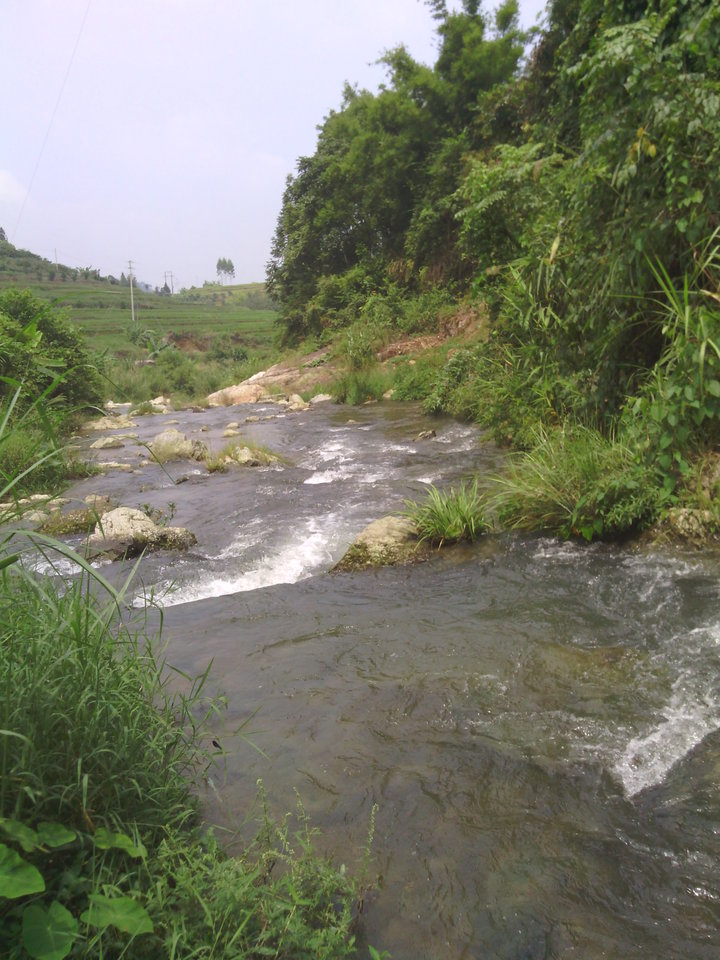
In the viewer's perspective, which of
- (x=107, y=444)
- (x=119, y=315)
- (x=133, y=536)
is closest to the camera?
(x=133, y=536)

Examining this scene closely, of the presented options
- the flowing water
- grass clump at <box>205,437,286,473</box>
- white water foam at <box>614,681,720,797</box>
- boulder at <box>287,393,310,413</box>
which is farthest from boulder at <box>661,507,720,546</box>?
boulder at <box>287,393,310,413</box>

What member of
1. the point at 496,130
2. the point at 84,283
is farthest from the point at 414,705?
the point at 84,283

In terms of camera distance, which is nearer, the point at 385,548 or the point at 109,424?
the point at 385,548

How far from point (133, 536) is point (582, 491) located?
394 cm

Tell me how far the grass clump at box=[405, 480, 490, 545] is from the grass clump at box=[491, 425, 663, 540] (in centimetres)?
24

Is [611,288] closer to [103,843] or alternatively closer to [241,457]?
[103,843]

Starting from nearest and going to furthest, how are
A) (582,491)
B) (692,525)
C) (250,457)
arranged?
(692,525)
(582,491)
(250,457)

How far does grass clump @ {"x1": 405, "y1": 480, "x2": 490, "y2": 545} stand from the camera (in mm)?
5148

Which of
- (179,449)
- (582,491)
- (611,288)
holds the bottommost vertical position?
(582,491)

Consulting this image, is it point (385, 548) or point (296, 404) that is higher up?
point (296, 404)

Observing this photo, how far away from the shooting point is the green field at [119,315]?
44.5 meters

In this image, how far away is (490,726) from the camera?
2.79 m

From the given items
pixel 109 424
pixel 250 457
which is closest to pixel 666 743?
pixel 250 457

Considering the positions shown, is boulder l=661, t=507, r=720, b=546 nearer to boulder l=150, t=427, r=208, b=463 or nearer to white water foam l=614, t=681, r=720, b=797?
white water foam l=614, t=681, r=720, b=797
